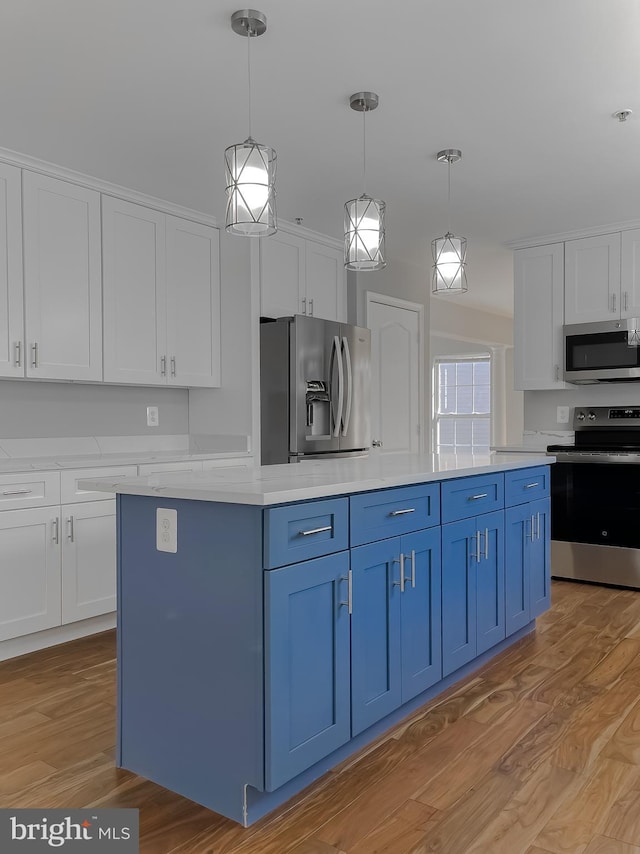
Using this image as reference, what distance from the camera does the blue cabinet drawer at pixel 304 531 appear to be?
1798 millimetres

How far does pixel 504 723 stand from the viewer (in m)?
2.43

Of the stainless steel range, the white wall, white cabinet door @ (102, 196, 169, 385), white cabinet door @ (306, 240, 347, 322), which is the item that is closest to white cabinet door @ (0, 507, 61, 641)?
the white wall

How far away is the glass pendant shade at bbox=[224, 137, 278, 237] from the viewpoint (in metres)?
2.16

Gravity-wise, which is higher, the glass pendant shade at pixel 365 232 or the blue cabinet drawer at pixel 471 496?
the glass pendant shade at pixel 365 232

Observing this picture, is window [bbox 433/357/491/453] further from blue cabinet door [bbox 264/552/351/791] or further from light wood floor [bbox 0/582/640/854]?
blue cabinet door [bbox 264/552/351/791]

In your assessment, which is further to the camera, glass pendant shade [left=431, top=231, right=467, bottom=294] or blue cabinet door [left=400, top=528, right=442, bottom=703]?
glass pendant shade [left=431, top=231, right=467, bottom=294]

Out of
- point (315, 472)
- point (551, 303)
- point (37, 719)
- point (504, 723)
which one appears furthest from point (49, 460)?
point (551, 303)

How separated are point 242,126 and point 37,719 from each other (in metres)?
2.60

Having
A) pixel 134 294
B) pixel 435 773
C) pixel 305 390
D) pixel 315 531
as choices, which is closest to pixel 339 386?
pixel 305 390

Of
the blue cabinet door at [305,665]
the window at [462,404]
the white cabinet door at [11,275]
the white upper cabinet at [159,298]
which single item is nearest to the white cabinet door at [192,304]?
the white upper cabinet at [159,298]

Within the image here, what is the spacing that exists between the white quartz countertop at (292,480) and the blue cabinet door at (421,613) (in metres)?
0.24

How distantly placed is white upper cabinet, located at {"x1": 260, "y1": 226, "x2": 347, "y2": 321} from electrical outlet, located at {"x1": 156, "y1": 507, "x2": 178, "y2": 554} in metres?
2.64

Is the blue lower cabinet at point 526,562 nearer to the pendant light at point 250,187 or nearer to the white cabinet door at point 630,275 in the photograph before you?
the pendant light at point 250,187

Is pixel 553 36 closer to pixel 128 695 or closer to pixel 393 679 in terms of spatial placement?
pixel 393 679
